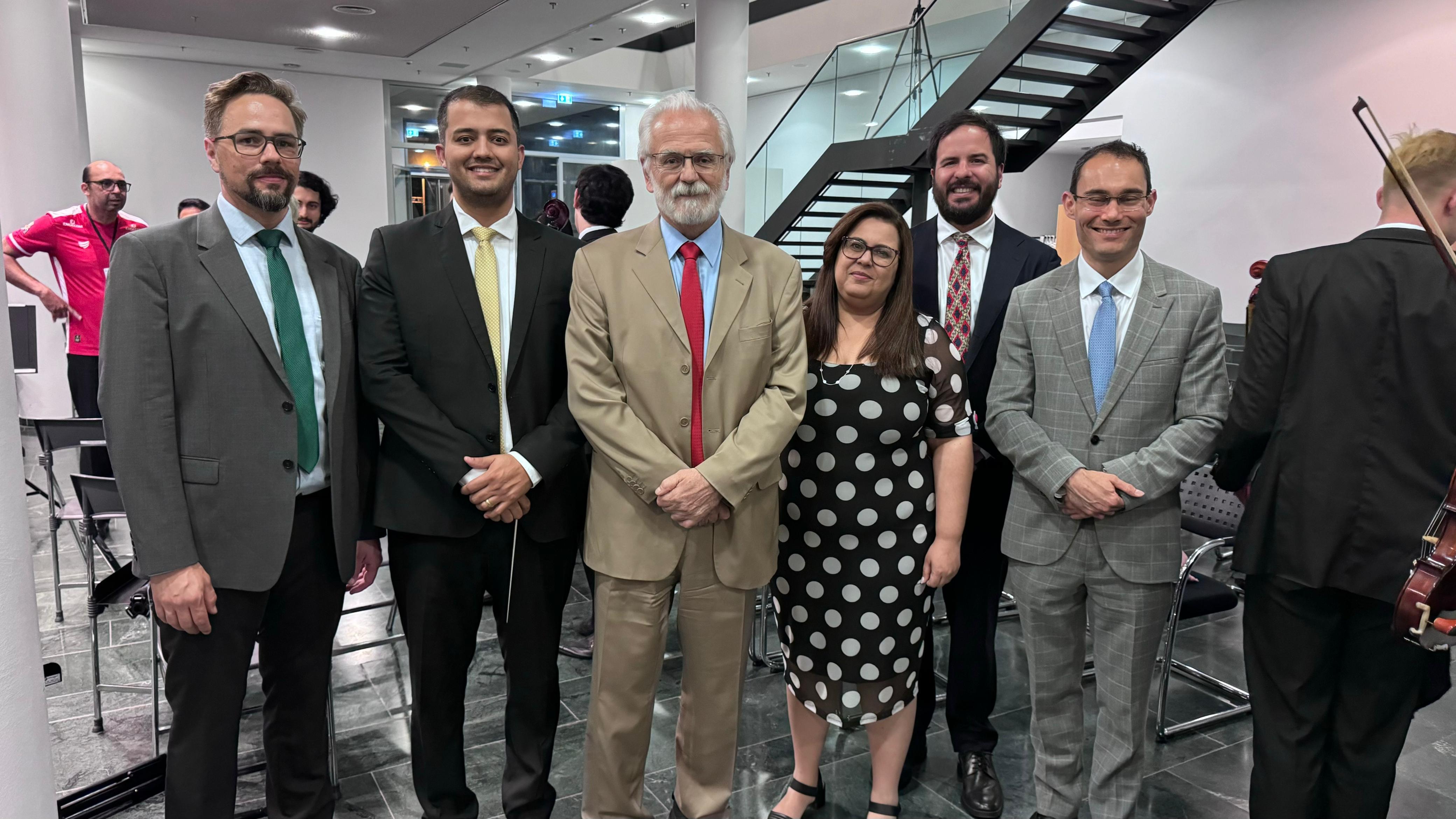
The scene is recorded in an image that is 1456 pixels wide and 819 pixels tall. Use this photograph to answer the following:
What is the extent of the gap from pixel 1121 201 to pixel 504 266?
163 cm

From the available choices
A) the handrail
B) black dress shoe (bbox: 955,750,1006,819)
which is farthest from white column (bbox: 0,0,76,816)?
the handrail

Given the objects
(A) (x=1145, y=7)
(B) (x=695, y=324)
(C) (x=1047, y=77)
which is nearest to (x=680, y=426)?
(B) (x=695, y=324)

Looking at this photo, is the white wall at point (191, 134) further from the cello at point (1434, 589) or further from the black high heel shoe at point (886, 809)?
the cello at point (1434, 589)

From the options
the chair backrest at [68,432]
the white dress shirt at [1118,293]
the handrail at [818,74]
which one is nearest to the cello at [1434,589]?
the white dress shirt at [1118,293]

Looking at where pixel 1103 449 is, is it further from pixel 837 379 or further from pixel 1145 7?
pixel 1145 7

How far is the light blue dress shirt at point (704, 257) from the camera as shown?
92.0 inches

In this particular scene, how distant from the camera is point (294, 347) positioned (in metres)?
2.14

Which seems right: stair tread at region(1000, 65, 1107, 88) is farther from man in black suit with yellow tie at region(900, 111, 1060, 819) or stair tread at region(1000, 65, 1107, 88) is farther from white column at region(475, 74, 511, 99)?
white column at region(475, 74, 511, 99)

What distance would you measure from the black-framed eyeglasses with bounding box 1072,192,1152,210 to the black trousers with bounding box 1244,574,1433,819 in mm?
995

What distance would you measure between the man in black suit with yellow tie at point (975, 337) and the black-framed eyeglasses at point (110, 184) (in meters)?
4.86

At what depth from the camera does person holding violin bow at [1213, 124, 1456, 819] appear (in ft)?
6.54

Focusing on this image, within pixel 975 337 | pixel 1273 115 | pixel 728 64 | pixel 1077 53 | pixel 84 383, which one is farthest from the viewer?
pixel 728 64

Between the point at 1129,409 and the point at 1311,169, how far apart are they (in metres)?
8.39

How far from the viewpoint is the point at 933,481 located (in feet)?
8.25
